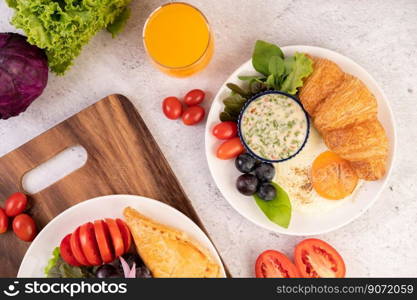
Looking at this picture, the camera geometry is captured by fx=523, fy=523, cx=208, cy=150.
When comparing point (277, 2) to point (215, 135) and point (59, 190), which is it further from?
point (59, 190)

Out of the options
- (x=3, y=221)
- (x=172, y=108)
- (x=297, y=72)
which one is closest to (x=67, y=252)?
(x=3, y=221)

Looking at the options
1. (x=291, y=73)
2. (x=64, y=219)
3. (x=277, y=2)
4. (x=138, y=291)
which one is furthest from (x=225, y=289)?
(x=277, y=2)

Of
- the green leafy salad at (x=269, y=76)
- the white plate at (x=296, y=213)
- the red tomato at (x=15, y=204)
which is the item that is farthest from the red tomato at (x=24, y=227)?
the green leafy salad at (x=269, y=76)

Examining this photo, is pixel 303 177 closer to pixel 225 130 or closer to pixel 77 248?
pixel 225 130

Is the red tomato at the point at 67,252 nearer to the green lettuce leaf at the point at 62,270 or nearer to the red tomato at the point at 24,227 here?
the green lettuce leaf at the point at 62,270

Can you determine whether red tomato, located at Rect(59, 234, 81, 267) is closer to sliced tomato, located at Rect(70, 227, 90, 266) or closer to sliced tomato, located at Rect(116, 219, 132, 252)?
sliced tomato, located at Rect(70, 227, 90, 266)

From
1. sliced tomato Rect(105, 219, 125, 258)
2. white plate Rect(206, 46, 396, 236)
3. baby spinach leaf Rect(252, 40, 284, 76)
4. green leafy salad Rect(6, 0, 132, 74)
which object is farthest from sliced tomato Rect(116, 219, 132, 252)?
baby spinach leaf Rect(252, 40, 284, 76)
